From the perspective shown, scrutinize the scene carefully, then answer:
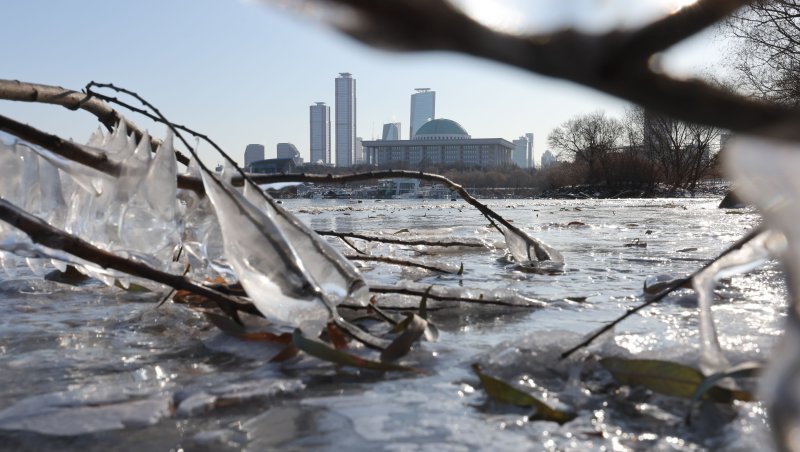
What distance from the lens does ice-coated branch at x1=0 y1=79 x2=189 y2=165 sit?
1.83 metres

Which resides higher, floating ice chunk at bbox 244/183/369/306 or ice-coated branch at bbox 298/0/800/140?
ice-coated branch at bbox 298/0/800/140

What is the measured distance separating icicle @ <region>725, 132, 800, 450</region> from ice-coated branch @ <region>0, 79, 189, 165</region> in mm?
1697

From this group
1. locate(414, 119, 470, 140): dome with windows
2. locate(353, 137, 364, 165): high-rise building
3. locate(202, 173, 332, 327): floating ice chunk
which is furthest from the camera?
locate(353, 137, 364, 165): high-rise building

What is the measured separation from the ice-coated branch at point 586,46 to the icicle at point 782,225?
0.24 feet

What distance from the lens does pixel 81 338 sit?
161 cm

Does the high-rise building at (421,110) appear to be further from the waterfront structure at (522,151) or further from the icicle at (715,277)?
the icicle at (715,277)

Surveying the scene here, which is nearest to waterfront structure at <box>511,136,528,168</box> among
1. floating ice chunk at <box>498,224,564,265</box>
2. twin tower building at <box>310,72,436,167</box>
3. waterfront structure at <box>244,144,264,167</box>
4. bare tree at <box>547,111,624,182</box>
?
twin tower building at <box>310,72,436,167</box>

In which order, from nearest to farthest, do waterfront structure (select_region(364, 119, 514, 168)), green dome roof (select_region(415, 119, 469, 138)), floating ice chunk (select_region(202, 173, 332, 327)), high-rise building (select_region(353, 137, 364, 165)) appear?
floating ice chunk (select_region(202, 173, 332, 327)) < waterfront structure (select_region(364, 119, 514, 168)) < green dome roof (select_region(415, 119, 469, 138)) < high-rise building (select_region(353, 137, 364, 165))

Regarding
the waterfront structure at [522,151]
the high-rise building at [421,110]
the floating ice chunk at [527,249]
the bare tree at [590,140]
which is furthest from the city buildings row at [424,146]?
the floating ice chunk at [527,249]

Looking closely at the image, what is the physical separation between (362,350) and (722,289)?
140 centimetres

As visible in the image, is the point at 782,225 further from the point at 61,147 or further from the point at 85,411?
the point at 61,147

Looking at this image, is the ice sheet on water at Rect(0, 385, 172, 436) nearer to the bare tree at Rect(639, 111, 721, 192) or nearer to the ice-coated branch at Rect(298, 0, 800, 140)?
the ice-coated branch at Rect(298, 0, 800, 140)

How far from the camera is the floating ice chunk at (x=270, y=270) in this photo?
1.22 m

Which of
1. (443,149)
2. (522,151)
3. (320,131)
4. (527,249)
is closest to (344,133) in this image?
(320,131)
